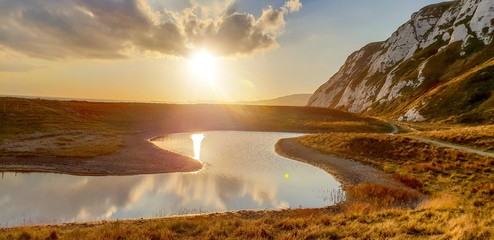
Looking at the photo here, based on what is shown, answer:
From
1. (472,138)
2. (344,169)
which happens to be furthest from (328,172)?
(472,138)

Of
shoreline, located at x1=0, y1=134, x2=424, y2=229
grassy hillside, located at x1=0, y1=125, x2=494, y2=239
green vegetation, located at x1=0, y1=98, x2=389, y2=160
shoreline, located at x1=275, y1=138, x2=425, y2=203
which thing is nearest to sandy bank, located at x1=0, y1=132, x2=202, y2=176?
green vegetation, located at x1=0, y1=98, x2=389, y2=160

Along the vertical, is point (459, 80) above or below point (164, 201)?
above

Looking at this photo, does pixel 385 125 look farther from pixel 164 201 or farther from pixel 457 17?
pixel 457 17

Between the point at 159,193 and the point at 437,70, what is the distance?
131816 millimetres

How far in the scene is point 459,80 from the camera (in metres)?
101

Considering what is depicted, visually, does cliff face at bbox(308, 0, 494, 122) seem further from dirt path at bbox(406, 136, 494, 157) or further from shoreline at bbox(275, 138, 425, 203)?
shoreline at bbox(275, 138, 425, 203)

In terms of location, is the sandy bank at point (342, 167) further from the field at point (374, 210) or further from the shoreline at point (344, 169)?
the field at point (374, 210)

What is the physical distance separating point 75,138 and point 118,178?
29309 millimetres

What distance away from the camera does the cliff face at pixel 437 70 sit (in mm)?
92375

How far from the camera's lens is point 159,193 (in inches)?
1103

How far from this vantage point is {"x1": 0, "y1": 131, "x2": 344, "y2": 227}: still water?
22.9 meters

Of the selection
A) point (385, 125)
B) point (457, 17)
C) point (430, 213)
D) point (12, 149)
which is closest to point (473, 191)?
point (430, 213)

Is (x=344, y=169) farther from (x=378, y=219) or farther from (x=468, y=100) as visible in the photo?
(x=468, y=100)

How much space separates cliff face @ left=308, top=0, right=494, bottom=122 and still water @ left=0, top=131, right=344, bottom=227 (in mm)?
65225
